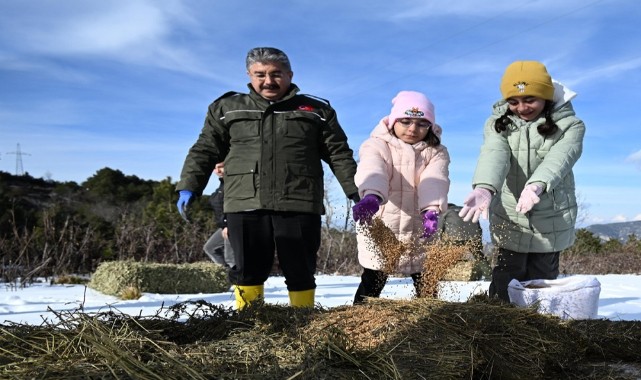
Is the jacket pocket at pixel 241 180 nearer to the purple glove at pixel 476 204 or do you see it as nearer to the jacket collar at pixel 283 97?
the jacket collar at pixel 283 97

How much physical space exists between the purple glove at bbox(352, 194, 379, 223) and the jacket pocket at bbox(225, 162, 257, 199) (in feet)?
2.07

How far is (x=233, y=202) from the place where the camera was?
3.60 m

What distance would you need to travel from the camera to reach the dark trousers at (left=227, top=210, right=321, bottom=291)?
11.6 ft

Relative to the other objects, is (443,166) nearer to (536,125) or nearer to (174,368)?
(536,125)

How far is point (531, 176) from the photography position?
3.46 meters

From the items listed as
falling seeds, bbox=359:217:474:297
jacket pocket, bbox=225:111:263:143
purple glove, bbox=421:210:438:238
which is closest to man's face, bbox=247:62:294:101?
jacket pocket, bbox=225:111:263:143

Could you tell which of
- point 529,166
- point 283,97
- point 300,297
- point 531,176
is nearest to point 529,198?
point 531,176

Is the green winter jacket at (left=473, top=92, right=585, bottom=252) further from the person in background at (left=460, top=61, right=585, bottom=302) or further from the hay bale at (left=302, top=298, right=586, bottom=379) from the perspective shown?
the hay bale at (left=302, top=298, right=586, bottom=379)

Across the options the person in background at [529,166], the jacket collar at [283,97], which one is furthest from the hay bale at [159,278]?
the person in background at [529,166]

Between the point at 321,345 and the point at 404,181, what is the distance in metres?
2.16

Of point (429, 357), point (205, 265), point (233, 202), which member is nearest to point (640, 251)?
point (205, 265)

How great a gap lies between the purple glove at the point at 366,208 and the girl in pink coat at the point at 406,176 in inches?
6.1

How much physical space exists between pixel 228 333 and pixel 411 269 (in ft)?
6.03

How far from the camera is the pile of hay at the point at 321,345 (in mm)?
1589
